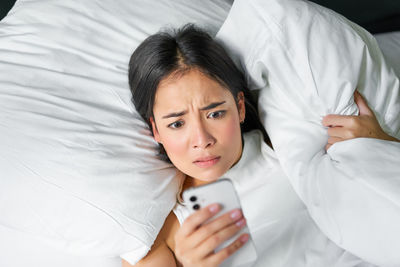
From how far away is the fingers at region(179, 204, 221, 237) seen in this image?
2.42 feet

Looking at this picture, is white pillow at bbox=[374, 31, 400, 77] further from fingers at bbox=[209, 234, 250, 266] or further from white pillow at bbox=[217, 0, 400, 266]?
fingers at bbox=[209, 234, 250, 266]

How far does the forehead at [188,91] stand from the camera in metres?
0.86

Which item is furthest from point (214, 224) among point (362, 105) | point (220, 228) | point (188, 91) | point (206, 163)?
point (362, 105)

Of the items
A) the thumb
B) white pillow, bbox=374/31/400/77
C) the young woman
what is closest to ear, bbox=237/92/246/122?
the young woman

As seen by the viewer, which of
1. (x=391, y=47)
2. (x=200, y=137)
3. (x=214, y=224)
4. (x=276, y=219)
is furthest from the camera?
(x=391, y=47)

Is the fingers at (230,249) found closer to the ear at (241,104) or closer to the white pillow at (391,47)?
the ear at (241,104)

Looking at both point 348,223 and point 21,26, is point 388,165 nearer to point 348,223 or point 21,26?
point 348,223

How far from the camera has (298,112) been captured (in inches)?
36.6

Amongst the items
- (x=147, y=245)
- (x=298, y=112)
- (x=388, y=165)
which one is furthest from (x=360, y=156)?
(x=147, y=245)

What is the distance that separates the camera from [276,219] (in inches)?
37.1

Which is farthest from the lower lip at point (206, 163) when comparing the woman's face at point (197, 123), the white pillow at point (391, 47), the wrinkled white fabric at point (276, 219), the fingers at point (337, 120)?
the white pillow at point (391, 47)

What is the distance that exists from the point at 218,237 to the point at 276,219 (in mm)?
250

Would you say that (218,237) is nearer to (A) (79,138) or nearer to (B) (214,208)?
(B) (214,208)

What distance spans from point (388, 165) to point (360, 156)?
51mm
